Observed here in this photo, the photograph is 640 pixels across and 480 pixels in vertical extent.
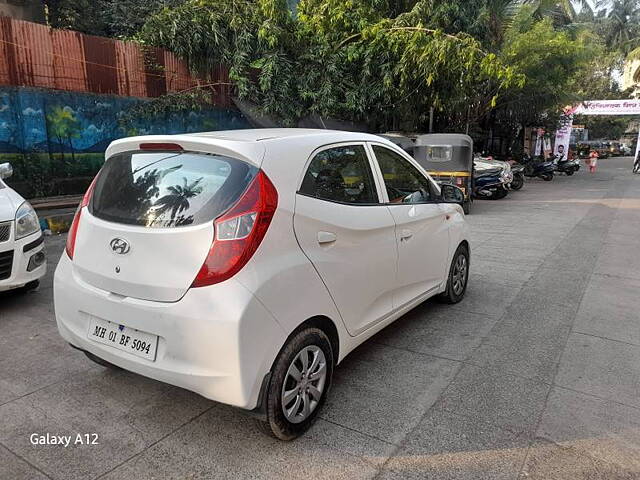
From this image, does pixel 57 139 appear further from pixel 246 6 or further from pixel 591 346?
pixel 591 346

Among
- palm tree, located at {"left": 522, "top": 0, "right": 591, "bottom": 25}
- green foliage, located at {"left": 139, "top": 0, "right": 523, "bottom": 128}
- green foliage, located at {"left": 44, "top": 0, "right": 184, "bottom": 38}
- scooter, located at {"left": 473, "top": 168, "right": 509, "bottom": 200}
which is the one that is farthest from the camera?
palm tree, located at {"left": 522, "top": 0, "right": 591, "bottom": 25}

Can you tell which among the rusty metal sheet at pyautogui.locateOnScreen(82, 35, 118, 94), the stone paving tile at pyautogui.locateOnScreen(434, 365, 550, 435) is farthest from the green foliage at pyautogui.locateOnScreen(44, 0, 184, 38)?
the stone paving tile at pyautogui.locateOnScreen(434, 365, 550, 435)

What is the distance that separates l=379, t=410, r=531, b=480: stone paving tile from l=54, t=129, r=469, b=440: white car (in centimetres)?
57

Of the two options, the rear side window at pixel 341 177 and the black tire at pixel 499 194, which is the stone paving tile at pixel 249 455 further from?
the black tire at pixel 499 194

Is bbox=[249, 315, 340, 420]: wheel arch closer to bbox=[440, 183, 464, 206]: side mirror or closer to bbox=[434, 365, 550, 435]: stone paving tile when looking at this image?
bbox=[434, 365, 550, 435]: stone paving tile

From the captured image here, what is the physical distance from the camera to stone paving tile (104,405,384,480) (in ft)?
7.68

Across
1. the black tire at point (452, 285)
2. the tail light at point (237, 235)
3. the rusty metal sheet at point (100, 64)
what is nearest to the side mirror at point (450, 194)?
the black tire at point (452, 285)

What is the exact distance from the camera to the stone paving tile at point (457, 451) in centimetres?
237

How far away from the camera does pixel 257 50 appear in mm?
11500

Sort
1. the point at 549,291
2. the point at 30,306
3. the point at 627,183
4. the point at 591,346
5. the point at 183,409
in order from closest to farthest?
the point at 183,409
the point at 591,346
the point at 30,306
the point at 549,291
the point at 627,183

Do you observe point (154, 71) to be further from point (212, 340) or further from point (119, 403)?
point (212, 340)

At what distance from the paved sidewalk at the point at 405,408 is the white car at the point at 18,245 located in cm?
34

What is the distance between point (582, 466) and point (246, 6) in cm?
1195

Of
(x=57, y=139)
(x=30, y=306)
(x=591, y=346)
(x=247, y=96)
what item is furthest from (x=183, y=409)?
(x=247, y=96)
